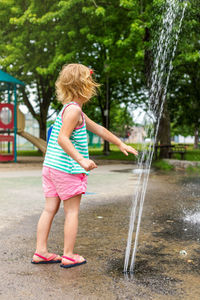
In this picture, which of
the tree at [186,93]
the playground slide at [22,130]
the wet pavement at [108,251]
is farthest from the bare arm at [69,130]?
the tree at [186,93]

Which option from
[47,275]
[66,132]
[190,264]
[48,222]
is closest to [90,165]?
[66,132]

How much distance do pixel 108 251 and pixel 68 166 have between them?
984 mm

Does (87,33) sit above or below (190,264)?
above

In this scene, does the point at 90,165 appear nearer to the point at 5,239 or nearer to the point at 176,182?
the point at 5,239

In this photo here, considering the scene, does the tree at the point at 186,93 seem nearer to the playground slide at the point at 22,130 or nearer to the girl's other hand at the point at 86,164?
the playground slide at the point at 22,130

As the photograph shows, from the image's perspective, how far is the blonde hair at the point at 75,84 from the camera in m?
3.07

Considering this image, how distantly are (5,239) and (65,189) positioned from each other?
1.26 meters

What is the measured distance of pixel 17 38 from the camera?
16875 mm

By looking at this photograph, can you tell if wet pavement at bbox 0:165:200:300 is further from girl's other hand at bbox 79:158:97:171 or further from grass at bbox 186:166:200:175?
grass at bbox 186:166:200:175

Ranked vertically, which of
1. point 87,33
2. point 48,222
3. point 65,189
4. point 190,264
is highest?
point 87,33

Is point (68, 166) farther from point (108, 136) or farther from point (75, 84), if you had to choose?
point (75, 84)

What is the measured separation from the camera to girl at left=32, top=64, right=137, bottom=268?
120 inches

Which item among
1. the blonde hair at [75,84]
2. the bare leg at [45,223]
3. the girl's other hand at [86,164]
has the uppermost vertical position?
the blonde hair at [75,84]

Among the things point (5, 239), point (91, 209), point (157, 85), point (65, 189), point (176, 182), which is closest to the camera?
point (65, 189)
